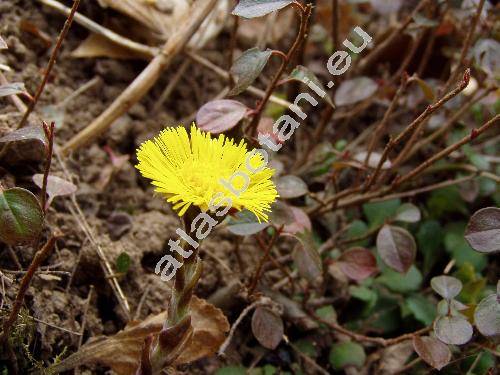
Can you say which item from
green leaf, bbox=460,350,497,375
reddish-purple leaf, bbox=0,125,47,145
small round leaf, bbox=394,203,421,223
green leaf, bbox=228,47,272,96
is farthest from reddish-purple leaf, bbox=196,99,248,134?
green leaf, bbox=460,350,497,375

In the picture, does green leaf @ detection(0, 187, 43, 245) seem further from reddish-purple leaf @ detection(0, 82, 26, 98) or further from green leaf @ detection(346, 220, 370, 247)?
green leaf @ detection(346, 220, 370, 247)

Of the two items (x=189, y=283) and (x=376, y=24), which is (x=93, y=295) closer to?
(x=189, y=283)

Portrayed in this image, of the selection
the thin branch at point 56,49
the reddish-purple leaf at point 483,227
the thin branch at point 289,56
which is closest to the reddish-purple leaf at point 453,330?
the reddish-purple leaf at point 483,227

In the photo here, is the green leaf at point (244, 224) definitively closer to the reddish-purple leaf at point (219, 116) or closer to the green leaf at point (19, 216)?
the reddish-purple leaf at point (219, 116)

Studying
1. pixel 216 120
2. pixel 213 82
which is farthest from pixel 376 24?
pixel 216 120

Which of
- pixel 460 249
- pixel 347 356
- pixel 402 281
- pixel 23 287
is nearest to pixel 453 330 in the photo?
pixel 347 356
